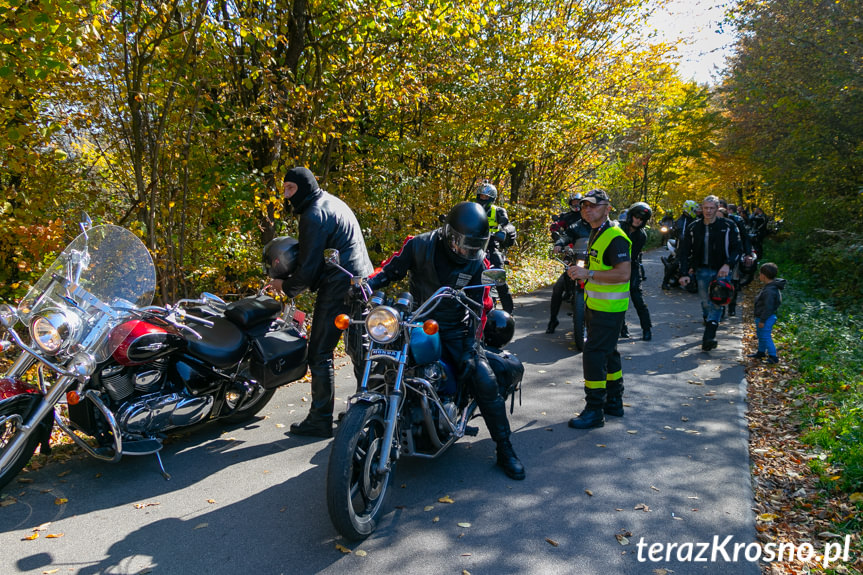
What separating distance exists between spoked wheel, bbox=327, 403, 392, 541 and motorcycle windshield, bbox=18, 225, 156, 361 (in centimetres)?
161

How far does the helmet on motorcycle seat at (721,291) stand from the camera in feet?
24.3

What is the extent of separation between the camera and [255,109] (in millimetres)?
7180

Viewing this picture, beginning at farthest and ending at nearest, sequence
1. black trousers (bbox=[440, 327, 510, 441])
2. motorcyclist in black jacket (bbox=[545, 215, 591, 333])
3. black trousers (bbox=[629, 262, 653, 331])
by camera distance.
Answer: motorcyclist in black jacket (bbox=[545, 215, 591, 333])
black trousers (bbox=[629, 262, 653, 331])
black trousers (bbox=[440, 327, 510, 441])

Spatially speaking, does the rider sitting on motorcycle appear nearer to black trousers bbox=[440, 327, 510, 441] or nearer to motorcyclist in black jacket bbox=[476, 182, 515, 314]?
black trousers bbox=[440, 327, 510, 441]

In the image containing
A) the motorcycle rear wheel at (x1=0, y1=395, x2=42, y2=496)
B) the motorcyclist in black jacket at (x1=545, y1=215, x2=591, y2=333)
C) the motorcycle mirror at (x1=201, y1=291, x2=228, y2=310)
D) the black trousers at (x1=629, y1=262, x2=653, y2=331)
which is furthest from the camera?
the motorcyclist in black jacket at (x1=545, y1=215, x2=591, y2=333)

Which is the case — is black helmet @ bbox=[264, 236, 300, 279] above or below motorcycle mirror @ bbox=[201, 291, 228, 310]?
above

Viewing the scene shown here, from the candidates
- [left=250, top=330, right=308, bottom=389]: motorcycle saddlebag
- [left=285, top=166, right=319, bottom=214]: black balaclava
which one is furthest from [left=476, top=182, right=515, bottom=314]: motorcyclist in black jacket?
[left=250, top=330, right=308, bottom=389]: motorcycle saddlebag

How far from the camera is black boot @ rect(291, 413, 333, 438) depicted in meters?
4.57

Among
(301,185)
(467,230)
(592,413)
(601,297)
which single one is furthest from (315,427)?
(601,297)

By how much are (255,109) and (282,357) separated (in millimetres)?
4101

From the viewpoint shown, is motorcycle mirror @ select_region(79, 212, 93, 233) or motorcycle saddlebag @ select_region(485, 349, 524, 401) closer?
motorcycle mirror @ select_region(79, 212, 93, 233)

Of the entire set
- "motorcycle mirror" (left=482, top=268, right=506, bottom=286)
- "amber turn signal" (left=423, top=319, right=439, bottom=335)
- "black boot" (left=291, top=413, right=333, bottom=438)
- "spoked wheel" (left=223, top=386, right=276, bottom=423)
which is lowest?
"black boot" (left=291, top=413, right=333, bottom=438)

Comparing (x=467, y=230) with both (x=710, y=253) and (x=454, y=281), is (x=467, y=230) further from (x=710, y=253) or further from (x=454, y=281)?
(x=710, y=253)

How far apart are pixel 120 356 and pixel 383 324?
185cm
